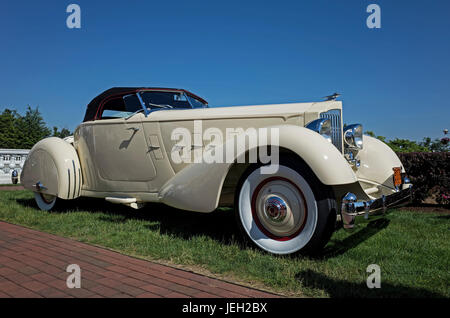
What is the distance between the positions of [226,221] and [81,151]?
236 centimetres

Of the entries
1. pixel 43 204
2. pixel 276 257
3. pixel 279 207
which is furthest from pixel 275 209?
pixel 43 204

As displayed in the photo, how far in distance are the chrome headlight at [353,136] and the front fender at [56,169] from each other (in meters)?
3.67

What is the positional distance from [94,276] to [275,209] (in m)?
1.56

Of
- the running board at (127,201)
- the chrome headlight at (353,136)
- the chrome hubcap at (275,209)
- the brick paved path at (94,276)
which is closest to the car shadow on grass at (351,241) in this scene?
the chrome hubcap at (275,209)

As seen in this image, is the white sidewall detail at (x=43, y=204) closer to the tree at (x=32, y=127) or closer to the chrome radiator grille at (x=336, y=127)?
the chrome radiator grille at (x=336, y=127)

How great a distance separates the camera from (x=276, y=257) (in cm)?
288

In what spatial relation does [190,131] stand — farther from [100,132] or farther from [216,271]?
[216,271]

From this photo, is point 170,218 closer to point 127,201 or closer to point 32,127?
point 127,201

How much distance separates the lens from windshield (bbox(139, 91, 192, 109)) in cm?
448

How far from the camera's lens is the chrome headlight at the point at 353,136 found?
12.4ft

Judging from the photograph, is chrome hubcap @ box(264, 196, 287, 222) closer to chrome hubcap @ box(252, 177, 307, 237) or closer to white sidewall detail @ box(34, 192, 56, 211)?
chrome hubcap @ box(252, 177, 307, 237)
